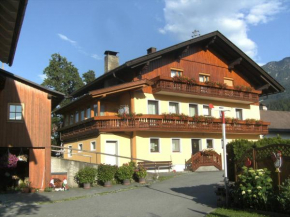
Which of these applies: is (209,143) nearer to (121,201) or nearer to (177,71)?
(177,71)

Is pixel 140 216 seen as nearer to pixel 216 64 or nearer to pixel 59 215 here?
pixel 59 215

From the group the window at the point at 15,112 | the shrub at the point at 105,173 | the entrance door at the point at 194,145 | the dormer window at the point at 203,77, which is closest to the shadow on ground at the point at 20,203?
the shrub at the point at 105,173

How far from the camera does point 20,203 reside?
40.7 feet

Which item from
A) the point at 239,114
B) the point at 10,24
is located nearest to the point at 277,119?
the point at 239,114

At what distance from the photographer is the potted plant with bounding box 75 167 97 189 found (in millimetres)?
16469

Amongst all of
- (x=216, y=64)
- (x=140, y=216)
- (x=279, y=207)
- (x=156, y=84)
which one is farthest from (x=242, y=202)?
(x=216, y=64)

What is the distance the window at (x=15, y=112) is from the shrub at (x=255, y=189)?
454 inches

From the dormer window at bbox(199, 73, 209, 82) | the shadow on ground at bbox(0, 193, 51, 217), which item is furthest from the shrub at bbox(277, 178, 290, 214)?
the dormer window at bbox(199, 73, 209, 82)

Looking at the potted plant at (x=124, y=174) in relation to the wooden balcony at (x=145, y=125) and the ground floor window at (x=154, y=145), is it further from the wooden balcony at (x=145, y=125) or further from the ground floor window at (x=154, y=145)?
the ground floor window at (x=154, y=145)

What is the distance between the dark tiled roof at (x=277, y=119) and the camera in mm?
35844

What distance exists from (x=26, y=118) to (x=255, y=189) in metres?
11.9

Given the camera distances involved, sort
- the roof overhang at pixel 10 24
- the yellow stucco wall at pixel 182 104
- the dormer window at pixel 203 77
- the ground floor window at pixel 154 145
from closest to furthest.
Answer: the roof overhang at pixel 10 24, the yellow stucco wall at pixel 182 104, the ground floor window at pixel 154 145, the dormer window at pixel 203 77

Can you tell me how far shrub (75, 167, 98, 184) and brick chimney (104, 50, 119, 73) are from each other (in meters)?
14.8

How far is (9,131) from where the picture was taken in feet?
51.7
